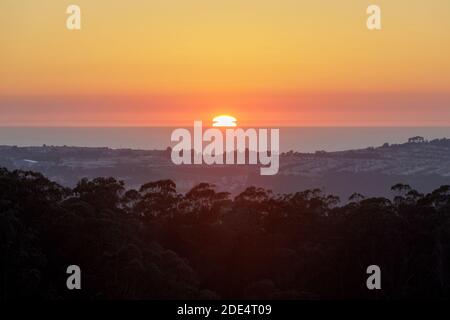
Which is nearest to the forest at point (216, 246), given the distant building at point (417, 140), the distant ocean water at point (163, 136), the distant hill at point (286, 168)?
the distant hill at point (286, 168)

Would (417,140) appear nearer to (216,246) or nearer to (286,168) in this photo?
(286,168)

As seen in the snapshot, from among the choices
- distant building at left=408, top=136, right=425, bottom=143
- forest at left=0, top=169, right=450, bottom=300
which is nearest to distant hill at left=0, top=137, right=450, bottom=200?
distant building at left=408, top=136, right=425, bottom=143

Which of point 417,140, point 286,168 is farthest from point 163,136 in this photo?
point 417,140

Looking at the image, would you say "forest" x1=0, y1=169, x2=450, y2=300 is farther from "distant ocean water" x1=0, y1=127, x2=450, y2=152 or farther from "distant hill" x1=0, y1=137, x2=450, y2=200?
"distant ocean water" x1=0, y1=127, x2=450, y2=152

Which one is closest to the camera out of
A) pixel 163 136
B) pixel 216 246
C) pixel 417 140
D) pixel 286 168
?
pixel 216 246
